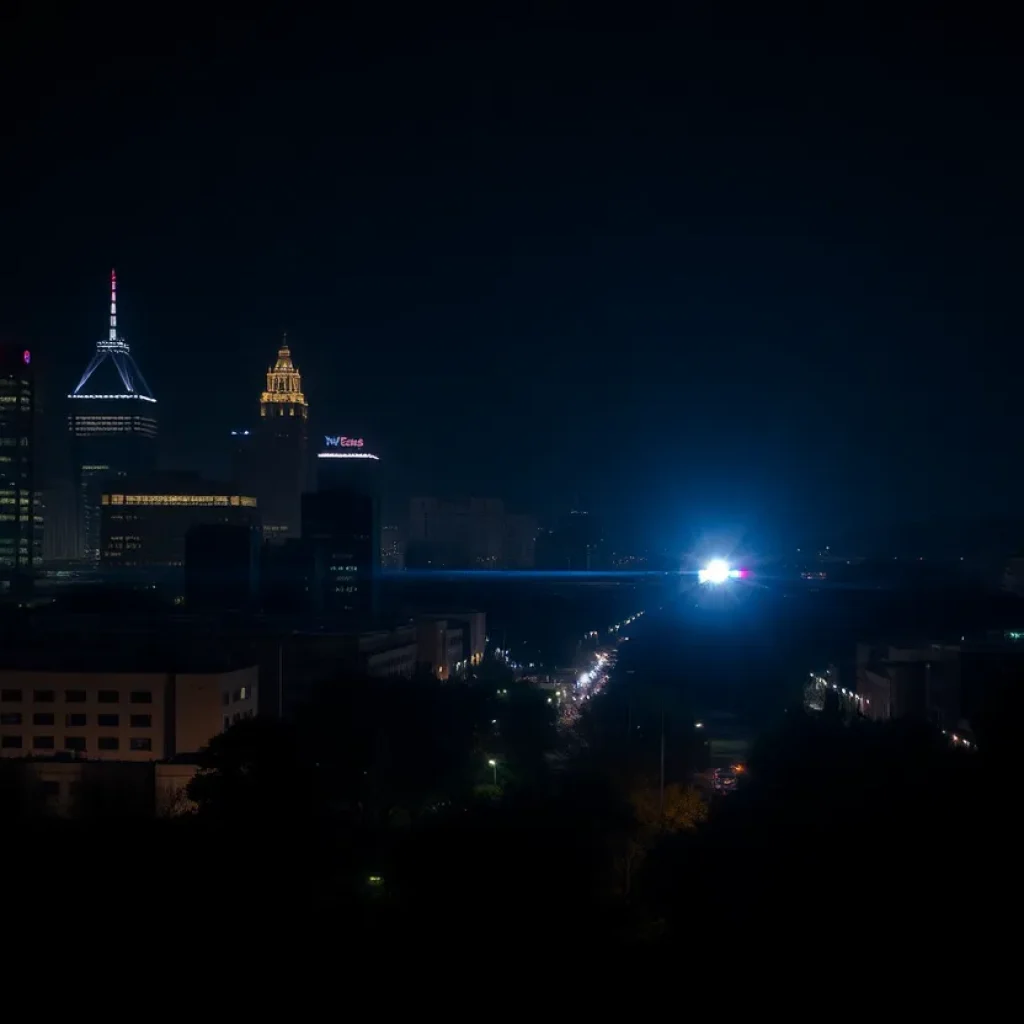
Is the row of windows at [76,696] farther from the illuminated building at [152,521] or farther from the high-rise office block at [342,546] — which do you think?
the illuminated building at [152,521]

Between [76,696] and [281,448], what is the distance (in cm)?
3364

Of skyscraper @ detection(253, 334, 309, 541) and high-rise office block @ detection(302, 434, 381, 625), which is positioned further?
skyscraper @ detection(253, 334, 309, 541)

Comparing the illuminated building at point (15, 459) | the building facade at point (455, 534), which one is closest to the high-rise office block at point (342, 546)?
the illuminated building at point (15, 459)

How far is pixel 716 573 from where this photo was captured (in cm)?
3612

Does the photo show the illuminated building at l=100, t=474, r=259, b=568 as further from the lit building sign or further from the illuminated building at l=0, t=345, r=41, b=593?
the illuminated building at l=0, t=345, r=41, b=593

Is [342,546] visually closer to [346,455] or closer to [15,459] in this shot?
[15,459]

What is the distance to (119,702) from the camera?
1093 centimetres

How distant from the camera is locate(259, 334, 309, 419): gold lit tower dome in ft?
145

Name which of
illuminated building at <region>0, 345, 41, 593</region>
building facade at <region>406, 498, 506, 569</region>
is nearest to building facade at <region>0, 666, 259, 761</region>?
illuminated building at <region>0, 345, 41, 593</region>

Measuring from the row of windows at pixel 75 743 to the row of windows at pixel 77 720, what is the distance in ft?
0.31

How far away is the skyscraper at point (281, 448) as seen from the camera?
145 feet

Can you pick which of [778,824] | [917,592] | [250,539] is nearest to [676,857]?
[778,824]

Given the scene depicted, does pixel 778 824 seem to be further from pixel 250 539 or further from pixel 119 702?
pixel 250 539

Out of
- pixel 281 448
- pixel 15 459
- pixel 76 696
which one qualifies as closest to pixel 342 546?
pixel 15 459
